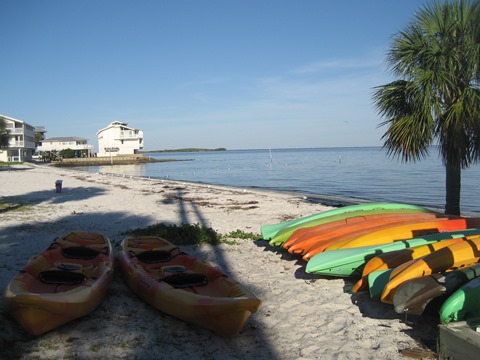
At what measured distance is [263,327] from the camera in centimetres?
473

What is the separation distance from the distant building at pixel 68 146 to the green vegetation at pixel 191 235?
3540 inches

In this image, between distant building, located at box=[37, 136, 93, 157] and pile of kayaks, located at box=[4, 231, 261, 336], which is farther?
distant building, located at box=[37, 136, 93, 157]

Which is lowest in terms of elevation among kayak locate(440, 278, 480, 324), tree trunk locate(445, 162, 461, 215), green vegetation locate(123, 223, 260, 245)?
green vegetation locate(123, 223, 260, 245)

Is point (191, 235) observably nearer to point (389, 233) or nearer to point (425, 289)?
point (389, 233)

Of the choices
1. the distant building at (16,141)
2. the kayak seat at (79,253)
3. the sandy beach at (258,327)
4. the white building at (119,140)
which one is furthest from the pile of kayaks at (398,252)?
the white building at (119,140)


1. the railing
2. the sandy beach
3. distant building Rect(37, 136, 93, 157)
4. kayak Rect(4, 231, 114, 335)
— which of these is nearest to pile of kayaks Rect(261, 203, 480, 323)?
the sandy beach

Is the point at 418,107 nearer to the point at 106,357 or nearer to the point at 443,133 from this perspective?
the point at 443,133

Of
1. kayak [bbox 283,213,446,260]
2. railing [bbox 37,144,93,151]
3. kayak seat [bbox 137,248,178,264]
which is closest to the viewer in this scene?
kayak seat [bbox 137,248,178,264]

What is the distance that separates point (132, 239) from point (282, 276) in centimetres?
284

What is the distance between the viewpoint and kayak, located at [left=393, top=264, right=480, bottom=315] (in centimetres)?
413

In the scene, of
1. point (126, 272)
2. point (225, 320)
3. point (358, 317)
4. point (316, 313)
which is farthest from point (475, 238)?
point (126, 272)

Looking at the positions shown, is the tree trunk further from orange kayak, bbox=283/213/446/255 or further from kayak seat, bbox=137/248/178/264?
kayak seat, bbox=137/248/178/264

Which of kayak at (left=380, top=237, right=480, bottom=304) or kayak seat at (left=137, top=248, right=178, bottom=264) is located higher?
kayak at (left=380, top=237, right=480, bottom=304)

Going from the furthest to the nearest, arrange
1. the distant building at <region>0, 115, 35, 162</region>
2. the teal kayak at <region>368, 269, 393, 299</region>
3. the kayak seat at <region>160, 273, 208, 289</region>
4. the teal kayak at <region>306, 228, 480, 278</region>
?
1. the distant building at <region>0, 115, 35, 162</region>
2. the teal kayak at <region>306, 228, 480, 278</region>
3. the kayak seat at <region>160, 273, 208, 289</region>
4. the teal kayak at <region>368, 269, 393, 299</region>
